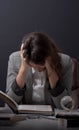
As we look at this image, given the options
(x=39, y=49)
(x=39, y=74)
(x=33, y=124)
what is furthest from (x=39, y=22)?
(x=33, y=124)

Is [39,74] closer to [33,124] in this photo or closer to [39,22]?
[33,124]

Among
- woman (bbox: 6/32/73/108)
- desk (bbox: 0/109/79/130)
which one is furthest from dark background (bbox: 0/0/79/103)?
desk (bbox: 0/109/79/130)

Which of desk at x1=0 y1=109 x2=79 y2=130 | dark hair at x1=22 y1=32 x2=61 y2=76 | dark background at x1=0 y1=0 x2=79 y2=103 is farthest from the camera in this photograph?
dark background at x1=0 y1=0 x2=79 y2=103

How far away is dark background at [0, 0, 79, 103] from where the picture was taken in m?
2.99

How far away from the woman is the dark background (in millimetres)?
966

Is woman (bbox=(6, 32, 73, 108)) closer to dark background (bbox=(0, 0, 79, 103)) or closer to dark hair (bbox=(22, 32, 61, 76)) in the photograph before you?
dark hair (bbox=(22, 32, 61, 76))

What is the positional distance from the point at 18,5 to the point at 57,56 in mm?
1188

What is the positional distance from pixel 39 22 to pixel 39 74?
1.11 m

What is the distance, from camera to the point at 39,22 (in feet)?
9.86

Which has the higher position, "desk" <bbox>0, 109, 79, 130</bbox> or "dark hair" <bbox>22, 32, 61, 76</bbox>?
"dark hair" <bbox>22, 32, 61, 76</bbox>

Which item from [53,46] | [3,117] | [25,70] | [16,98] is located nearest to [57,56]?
[53,46]

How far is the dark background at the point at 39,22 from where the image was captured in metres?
A: 2.99

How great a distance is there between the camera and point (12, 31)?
3.01m

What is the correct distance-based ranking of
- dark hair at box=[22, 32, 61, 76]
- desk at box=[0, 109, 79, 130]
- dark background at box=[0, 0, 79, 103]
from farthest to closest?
dark background at box=[0, 0, 79, 103]
dark hair at box=[22, 32, 61, 76]
desk at box=[0, 109, 79, 130]
